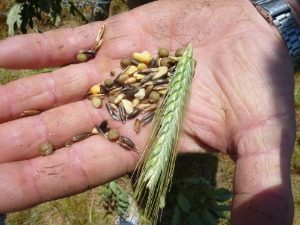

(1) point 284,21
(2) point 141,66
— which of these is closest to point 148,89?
(2) point 141,66

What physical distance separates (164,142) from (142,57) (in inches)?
30.9

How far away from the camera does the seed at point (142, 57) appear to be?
3.22 metres

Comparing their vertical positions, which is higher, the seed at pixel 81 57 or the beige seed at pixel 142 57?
the beige seed at pixel 142 57

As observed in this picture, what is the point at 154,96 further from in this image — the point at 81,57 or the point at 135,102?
the point at 81,57

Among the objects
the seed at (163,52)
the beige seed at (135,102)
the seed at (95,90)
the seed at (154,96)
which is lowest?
the beige seed at (135,102)

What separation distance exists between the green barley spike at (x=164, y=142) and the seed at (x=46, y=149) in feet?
1.77

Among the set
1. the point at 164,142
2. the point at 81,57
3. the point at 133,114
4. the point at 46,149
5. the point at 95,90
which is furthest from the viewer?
the point at 81,57

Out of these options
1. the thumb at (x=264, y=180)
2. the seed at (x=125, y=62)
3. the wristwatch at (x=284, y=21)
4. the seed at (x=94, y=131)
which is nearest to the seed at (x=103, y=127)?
the seed at (x=94, y=131)

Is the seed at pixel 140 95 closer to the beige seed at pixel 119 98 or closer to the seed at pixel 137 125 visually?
the beige seed at pixel 119 98

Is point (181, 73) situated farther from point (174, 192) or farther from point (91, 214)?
point (91, 214)

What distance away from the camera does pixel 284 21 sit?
3094mm

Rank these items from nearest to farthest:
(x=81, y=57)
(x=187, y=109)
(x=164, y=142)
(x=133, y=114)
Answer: (x=164, y=142), (x=187, y=109), (x=133, y=114), (x=81, y=57)

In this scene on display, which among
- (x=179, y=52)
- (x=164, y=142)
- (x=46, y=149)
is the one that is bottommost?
(x=46, y=149)

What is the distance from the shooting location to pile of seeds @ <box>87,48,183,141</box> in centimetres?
308
